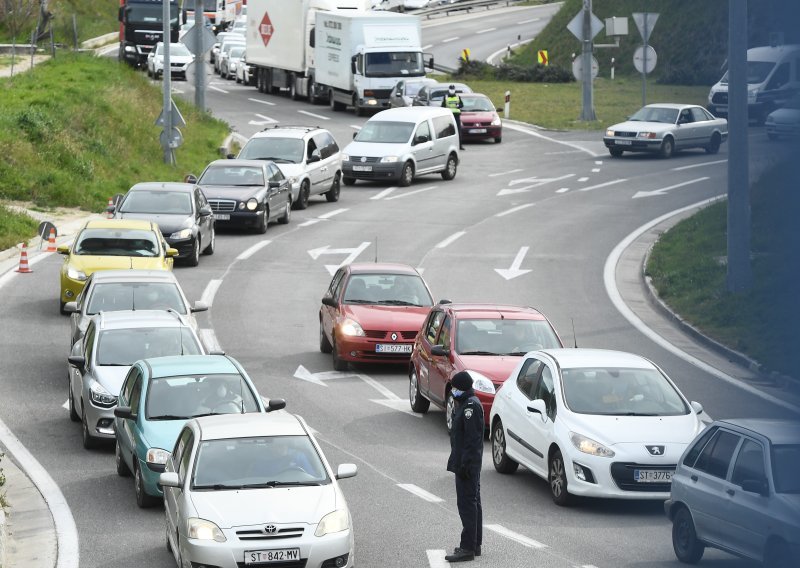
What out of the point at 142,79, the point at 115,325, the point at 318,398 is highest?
the point at 142,79

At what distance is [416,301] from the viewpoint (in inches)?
882

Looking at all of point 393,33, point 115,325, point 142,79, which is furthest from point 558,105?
point 115,325

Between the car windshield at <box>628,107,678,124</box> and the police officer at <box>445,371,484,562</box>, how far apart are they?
34558 millimetres

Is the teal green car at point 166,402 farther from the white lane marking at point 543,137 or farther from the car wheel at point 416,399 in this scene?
the white lane marking at point 543,137

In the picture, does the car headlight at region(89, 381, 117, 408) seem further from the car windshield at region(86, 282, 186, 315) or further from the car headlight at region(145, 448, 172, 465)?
the car windshield at region(86, 282, 186, 315)

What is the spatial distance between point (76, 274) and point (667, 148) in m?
25.5

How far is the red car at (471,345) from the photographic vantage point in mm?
17641

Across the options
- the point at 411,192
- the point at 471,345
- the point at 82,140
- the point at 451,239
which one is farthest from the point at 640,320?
the point at 82,140

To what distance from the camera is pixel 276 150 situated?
124ft

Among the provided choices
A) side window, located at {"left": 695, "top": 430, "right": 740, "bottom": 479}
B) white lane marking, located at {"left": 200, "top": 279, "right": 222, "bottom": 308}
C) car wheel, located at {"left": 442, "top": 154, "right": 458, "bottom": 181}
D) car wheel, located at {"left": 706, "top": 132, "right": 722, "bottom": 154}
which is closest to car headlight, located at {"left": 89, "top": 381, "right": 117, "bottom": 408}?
side window, located at {"left": 695, "top": 430, "right": 740, "bottom": 479}

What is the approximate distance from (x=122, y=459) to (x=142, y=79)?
127 ft

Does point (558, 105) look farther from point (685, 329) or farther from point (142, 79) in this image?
point (685, 329)

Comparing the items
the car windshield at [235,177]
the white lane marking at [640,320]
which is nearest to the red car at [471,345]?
the white lane marking at [640,320]

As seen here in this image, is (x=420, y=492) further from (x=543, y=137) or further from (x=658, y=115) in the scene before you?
(x=543, y=137)
